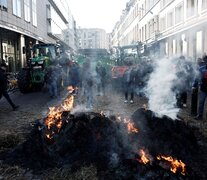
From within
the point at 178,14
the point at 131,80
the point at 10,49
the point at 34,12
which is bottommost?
the point at 131,80

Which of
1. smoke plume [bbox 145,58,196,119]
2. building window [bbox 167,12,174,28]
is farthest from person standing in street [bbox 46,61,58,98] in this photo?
building window [bbox 167,12,174,28]

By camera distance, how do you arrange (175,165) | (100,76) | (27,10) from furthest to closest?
(27,10) < (100,76) < (175,165)

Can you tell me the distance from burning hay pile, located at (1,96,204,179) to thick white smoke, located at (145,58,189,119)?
2004 mm

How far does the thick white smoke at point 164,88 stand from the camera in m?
9.23

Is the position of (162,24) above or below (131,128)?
above

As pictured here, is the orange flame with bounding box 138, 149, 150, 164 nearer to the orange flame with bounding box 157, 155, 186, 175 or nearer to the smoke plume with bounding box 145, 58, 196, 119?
the orange flame with bounding box 157, 155, 186, 175

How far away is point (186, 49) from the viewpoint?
2589cm

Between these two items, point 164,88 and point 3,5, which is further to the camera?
point 3,5

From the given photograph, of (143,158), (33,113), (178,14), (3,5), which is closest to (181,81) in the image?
(33,113)

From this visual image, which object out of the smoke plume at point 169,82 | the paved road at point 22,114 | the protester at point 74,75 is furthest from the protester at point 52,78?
the smoke plume at point 169,82

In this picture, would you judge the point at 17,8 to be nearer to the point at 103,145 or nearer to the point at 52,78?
the point at 52,78

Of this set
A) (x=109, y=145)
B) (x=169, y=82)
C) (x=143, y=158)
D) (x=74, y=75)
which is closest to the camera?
(x=143, y=158)

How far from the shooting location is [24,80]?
1697 centimetres

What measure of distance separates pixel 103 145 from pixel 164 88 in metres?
4.57
